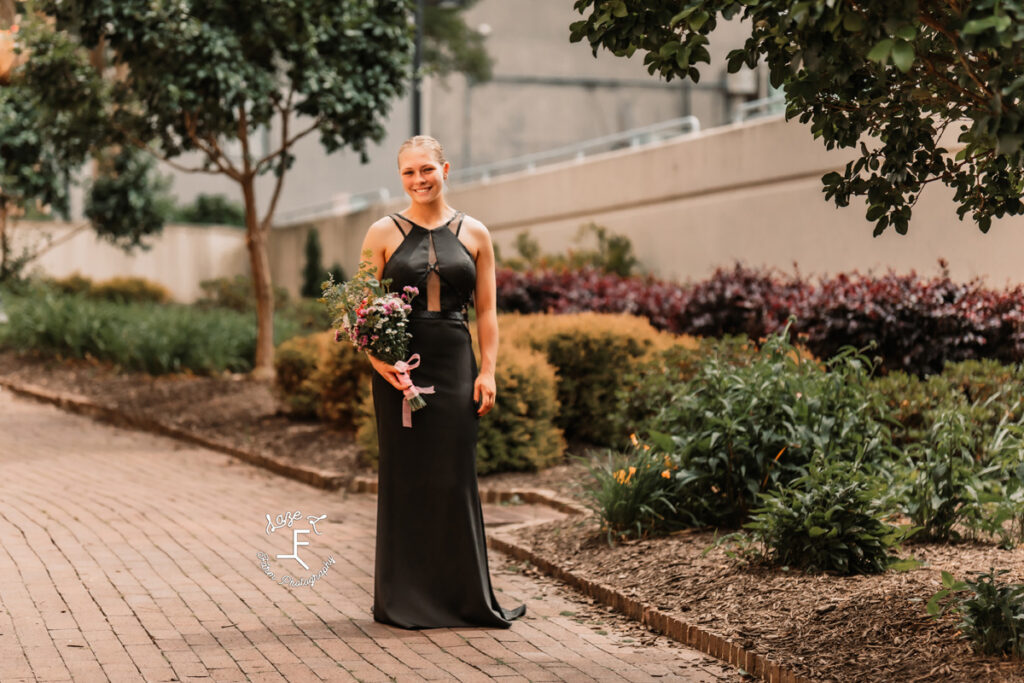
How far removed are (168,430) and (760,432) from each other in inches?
304

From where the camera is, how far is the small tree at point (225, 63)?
12266 millimetres

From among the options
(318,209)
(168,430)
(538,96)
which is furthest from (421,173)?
(538,96)

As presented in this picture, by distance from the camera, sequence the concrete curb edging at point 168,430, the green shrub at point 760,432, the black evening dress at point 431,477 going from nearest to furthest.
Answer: the black evening dress at point 431,477 < the green shrub at point 760,432 < the concrete curb edging at point 168,430

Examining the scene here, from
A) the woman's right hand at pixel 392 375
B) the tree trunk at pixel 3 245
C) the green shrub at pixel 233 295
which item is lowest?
the woman's right hand at pixel 392 375

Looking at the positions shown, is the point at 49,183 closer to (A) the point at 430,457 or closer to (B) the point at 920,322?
(B) the point at 920,322

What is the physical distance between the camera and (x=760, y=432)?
261 inches

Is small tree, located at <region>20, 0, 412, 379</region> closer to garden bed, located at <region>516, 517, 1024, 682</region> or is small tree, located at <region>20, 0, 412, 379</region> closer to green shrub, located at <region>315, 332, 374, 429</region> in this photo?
green shrub, located at <region>315, 332, 374, 429</region>

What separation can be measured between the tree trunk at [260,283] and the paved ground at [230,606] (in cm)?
540

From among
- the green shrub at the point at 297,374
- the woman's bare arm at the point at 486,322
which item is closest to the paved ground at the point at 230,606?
the woman's bare arm at the point at 486,322

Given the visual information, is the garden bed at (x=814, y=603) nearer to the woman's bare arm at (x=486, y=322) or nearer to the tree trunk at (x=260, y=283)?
the woman's bare arm at (x=486, y=322)

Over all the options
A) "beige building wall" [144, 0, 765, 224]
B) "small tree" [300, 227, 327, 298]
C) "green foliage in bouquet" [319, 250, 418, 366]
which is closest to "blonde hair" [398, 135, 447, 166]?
"green foliage in bouquet" [319, 250, 418, 366]

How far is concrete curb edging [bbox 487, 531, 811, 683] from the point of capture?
4.95 metres

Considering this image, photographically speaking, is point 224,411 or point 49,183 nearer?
point 224,411

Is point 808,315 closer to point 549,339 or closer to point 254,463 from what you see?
point 549,339
